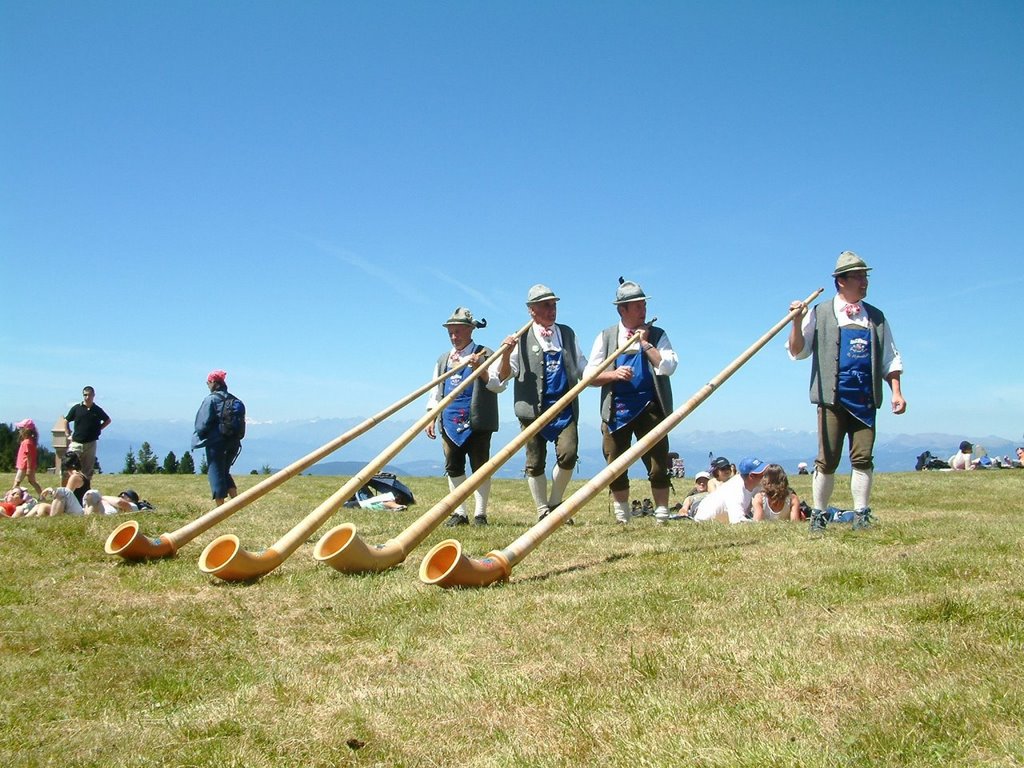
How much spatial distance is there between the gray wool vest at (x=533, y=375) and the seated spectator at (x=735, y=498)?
2.14 meters

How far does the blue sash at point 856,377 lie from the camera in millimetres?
7285

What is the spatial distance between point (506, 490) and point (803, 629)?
43.7ft

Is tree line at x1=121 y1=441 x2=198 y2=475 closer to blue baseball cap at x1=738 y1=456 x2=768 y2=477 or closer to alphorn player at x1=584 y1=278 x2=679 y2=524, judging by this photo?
blue baseball cap at x1=738 y1=456 x2=768 y2=477

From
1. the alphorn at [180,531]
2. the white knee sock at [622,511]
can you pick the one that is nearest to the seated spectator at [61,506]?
the alphorn at [180,531]

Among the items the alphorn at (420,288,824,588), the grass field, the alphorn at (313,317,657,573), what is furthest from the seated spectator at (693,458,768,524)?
the alphorn at (313,317,657,573)

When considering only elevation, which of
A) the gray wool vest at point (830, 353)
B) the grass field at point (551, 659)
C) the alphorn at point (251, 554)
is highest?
the gray wool vest at point (830, 353)

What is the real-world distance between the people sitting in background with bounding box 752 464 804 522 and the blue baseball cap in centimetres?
52

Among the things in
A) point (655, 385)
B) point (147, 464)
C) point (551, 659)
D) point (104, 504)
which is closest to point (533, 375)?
point (655, 385)

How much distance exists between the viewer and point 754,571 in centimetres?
552

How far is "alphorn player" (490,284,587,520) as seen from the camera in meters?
8.95

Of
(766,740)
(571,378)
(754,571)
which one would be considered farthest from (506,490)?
(766,740)

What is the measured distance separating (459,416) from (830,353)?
3.78 metres

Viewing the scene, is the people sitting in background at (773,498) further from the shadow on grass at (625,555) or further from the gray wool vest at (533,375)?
the shadow on grass at (625,555)

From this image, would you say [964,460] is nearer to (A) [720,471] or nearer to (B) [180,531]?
(A) [720,471]
